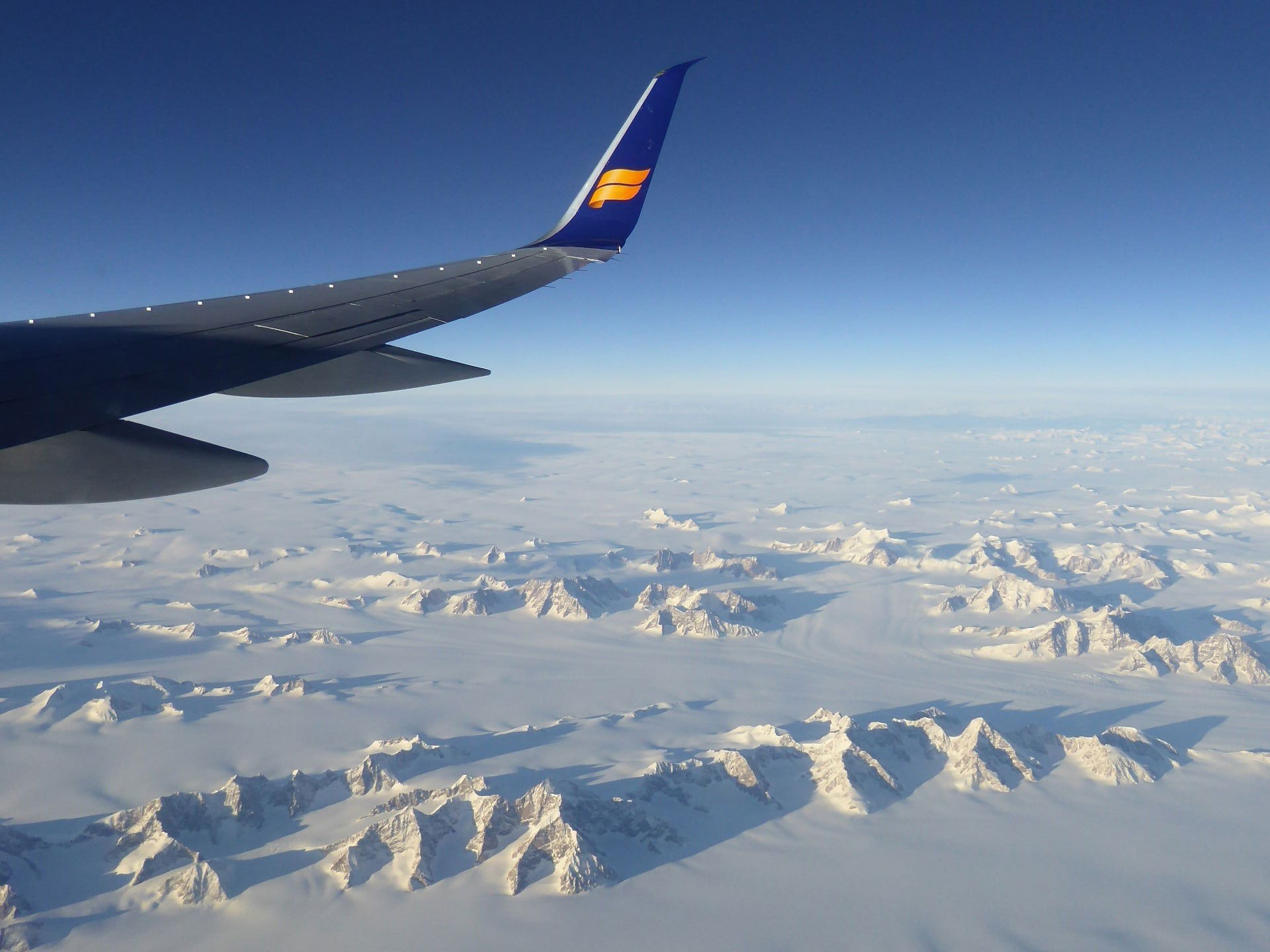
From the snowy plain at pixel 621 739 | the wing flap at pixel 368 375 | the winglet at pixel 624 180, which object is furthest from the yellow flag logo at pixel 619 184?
the snowy plain at pixel 621 739

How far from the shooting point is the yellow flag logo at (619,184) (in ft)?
16.0

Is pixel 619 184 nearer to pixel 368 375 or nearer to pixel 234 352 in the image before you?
pixel 368 375

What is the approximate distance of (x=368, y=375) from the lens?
417 centimetres

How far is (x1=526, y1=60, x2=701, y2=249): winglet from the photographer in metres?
4.62

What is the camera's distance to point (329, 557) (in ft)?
301

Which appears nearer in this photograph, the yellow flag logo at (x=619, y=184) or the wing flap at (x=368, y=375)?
the wing flap at (x=368, y=375)

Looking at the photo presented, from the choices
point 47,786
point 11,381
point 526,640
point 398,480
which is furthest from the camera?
point 398,480

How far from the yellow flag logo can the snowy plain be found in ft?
120

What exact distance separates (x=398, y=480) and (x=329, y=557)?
2405 inches

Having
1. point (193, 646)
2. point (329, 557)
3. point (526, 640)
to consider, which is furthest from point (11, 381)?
point (329, 557)

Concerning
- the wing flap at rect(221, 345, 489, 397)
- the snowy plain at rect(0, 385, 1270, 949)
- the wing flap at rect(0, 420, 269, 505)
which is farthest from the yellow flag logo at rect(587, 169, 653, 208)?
the snowy plain at rect(0, 385, 1270, 949)

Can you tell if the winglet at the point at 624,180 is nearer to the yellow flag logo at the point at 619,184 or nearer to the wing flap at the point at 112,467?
the yellow flag logo at the point at 619,184

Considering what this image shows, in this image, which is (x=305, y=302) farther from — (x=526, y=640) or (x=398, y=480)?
(x=398, y=480)

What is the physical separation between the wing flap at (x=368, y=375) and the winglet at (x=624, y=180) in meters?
1.85
